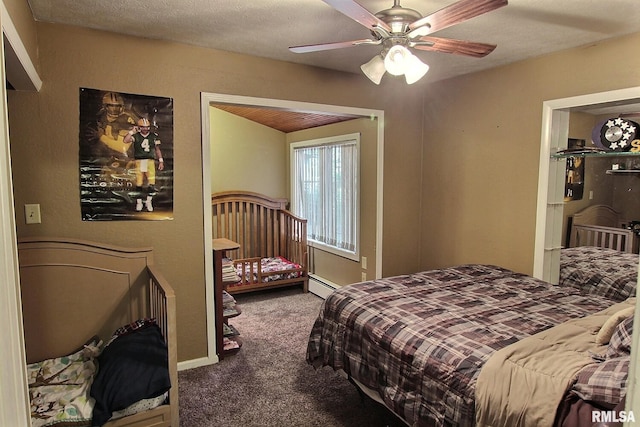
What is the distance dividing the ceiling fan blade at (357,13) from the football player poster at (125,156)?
63.4 inches

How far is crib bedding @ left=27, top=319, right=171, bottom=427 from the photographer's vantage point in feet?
5.70

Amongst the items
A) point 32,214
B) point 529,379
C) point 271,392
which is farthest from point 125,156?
point 529,379

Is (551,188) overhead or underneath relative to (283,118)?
underneath

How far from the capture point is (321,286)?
462cm

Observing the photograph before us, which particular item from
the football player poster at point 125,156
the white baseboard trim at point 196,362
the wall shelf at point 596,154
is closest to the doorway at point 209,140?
the white baseboard trim at point 196,362

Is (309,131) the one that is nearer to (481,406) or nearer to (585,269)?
(585,269)

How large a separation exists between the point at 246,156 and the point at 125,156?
8.86ft

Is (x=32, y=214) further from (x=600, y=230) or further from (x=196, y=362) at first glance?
(x=600, y=230)

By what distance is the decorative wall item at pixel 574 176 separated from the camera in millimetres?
2816

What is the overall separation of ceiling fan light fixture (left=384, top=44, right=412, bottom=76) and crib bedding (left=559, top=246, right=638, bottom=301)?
2120 millimetres

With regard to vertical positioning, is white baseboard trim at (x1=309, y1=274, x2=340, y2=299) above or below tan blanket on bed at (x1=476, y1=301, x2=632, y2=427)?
below

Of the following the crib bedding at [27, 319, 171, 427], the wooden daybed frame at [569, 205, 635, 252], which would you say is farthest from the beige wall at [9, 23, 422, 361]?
the wooden daybed frame at [569, 205, 635, 252]

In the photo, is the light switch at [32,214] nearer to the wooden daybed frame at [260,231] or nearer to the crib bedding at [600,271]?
the wooden daybed frame at [260,231]

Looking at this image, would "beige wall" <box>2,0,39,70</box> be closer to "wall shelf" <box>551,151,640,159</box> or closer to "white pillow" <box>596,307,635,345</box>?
"white pillow" <box>596,307,635,345</box>
